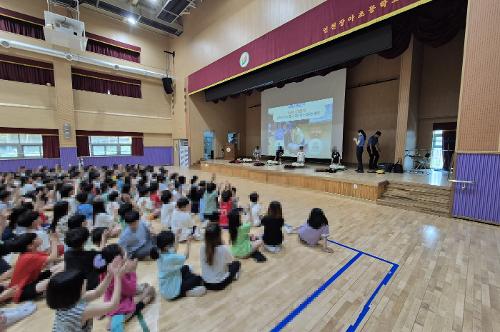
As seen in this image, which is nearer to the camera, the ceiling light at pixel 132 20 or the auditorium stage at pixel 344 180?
the auditorium stage at pixel 344 180

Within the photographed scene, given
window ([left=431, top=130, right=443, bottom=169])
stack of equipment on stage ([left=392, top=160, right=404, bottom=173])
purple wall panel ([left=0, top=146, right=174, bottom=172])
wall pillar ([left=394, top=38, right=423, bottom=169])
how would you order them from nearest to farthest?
stack of equipment on stage ([left=392, top=160, right=404, bottom=173]), wall pillar ([left=394, top=38, right=423, bottom=169]), window ([left=431, top=130, right=443, bottom=169]), purple wall panel ([left=0, top=146, right=174, bottom=172])

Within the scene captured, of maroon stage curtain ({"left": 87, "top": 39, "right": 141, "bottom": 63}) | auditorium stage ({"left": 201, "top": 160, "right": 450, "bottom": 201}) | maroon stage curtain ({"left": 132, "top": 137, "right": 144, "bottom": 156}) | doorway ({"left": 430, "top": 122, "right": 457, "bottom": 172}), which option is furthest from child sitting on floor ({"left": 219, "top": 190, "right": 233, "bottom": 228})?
maroon stage curtain ({"left": 87, "top": 39, "right": 141, "bottom": 63})

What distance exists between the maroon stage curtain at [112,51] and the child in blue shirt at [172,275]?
12.2 m

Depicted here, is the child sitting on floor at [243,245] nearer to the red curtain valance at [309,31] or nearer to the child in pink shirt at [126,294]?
the child in pink shirt at [126,294]

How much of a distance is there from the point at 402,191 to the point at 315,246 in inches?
124

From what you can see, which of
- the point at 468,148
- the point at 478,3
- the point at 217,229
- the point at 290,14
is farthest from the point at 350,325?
the point at 290,14

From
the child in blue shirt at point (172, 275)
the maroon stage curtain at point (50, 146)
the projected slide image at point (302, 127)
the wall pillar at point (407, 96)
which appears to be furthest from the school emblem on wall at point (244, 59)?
the maroon stage curtain at point (50, 146)

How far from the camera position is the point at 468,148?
3613 millimetres

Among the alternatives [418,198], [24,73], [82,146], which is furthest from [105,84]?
[418,198]

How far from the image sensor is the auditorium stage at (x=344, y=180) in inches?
189

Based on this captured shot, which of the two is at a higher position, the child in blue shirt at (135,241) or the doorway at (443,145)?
the doorway at (443,145)

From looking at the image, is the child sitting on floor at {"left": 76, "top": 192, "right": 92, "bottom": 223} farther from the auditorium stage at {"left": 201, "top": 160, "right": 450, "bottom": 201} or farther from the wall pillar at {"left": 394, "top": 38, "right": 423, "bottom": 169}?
the wall pillar at {"left": 394, "top": 38, "right": 423, "bottom": 169}

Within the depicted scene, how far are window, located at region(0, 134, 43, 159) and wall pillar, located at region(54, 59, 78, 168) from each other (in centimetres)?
79

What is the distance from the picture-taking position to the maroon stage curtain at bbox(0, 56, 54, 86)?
26.5ft
